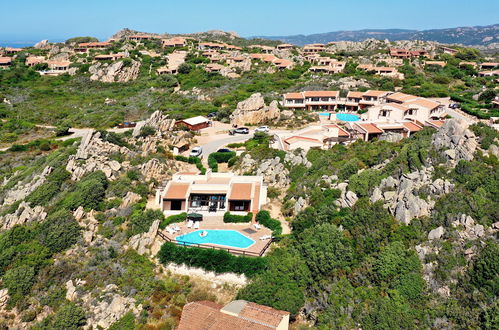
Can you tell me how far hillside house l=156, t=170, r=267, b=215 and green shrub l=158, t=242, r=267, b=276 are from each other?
6.05 metres

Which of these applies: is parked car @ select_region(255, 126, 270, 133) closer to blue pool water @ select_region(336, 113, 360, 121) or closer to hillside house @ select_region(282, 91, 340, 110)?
blue pool water @ select_region(336, 113, 360, 121)

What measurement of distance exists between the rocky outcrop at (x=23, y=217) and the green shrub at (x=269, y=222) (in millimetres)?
18798

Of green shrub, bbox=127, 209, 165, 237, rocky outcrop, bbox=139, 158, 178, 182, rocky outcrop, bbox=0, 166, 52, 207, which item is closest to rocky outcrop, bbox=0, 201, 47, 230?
rocky outcrop, bbox=0, 166, 52, 207

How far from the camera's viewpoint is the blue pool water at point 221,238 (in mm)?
31047

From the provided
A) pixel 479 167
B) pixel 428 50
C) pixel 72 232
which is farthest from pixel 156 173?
pixel 428 50

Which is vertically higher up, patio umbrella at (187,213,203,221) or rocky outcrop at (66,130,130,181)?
rocky outcrop at (66,130,130,181)

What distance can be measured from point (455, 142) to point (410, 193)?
7.64 metres

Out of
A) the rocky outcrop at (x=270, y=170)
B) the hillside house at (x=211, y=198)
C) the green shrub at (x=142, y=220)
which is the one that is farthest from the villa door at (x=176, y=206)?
the rocky outcrop at (x=270, y=170)

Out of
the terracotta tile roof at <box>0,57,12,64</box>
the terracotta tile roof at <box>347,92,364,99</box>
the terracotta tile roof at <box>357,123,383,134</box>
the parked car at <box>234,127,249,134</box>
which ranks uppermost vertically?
the terracotta tile roof at <box>0,57,12,64</box>

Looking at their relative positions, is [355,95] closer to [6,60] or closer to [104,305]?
[104,305]

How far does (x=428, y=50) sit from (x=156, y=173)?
12123 centimetres

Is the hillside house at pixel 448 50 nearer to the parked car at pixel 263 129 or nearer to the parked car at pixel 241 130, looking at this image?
the parked car at pixel 263 129

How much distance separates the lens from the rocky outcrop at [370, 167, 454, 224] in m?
28.8

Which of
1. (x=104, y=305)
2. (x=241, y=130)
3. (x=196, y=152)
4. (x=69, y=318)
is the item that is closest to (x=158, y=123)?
(x=196, y=152)
